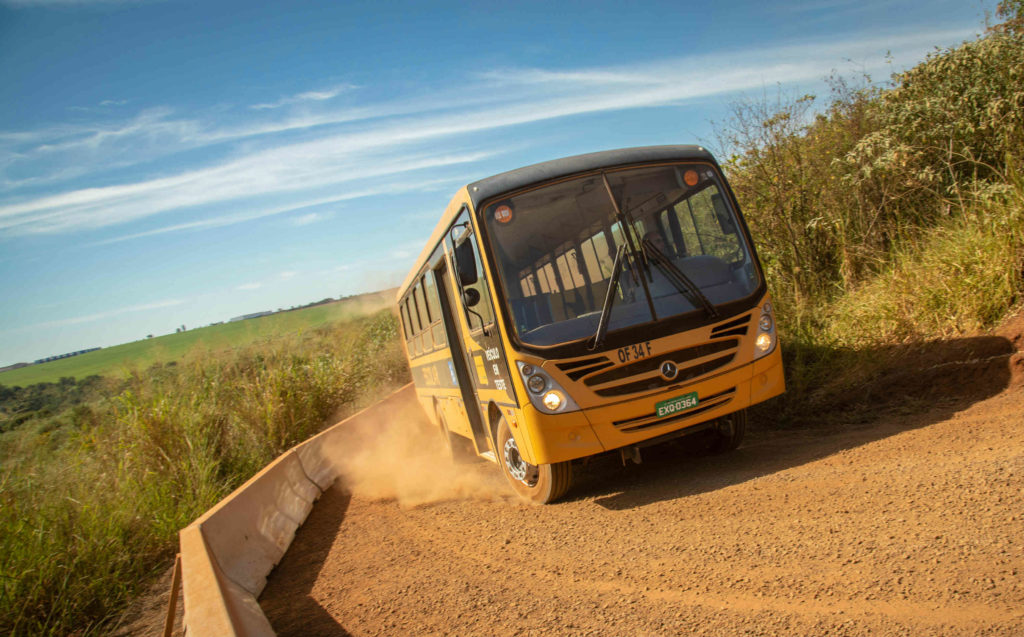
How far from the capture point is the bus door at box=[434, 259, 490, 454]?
26.4 ft

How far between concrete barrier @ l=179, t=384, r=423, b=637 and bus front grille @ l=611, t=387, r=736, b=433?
3.05m

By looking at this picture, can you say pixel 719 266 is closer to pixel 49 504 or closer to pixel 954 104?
pixel 954 104

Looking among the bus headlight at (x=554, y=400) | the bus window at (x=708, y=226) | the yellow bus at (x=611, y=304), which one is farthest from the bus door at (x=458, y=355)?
the bus window at (x=708, y=226)

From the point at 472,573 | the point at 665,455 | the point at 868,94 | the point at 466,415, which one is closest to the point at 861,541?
the point at 472,573

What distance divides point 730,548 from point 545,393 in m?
1.94

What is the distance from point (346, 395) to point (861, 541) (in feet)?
37.0

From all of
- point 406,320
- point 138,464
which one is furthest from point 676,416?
point 406,320

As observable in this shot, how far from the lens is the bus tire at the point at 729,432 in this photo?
6633 mm

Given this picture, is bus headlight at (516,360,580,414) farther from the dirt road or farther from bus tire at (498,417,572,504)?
the dirt road

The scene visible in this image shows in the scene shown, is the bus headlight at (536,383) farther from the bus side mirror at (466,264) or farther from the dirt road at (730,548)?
the dirt road at (730,548)

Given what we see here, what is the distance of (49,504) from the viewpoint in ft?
22.2

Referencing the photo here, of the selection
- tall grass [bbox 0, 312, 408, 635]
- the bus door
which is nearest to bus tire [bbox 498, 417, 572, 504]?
the bus door

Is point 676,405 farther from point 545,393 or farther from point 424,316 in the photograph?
point 424,316

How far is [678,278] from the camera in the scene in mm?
6035
